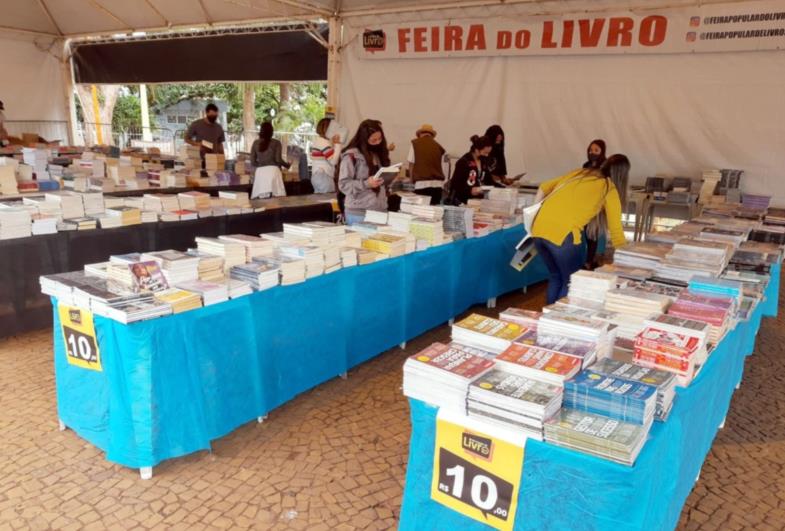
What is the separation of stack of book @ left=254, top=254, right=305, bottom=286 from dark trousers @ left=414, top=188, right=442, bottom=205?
10.0ft

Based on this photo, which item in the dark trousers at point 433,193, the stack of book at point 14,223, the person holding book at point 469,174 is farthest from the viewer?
the dark trousers at point 433,193

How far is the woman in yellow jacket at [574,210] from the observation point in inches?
137

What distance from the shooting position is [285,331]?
3029 millimetres

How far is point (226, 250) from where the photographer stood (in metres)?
2.97

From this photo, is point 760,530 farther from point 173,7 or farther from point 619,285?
point 173,7

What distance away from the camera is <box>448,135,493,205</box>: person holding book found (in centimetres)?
528

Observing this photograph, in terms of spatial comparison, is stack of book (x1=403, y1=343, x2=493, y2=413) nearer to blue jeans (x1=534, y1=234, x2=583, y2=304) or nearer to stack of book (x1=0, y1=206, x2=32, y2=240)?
blue jeans (x1=534, y1=234, x2=583, y2=304)

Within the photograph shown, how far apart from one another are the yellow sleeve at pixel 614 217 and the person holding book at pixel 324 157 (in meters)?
3.43

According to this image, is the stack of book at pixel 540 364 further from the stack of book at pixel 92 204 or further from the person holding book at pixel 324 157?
the person holding book at pixel 324 157

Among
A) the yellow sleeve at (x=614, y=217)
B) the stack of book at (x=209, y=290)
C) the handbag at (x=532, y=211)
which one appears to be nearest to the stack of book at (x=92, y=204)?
the stack of book at (x=209, y=290)

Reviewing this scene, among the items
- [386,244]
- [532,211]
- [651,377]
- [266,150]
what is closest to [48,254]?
[386,244]

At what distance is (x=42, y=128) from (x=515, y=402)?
13834 millimetres

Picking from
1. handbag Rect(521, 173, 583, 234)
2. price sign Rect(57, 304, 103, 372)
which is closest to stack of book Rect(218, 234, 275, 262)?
price sign Rect(57, 304, 103, 372)

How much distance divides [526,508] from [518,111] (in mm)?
6751
